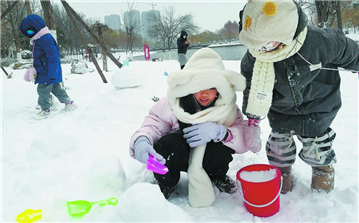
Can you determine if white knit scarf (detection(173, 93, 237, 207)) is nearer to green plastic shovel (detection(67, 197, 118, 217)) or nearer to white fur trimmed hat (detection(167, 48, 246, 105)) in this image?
white fur trimmed hat (detection(167, 48, 246, 105))

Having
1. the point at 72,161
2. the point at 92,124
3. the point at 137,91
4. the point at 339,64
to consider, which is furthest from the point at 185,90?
the point at 137,91

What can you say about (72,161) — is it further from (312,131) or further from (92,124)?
(312,131)

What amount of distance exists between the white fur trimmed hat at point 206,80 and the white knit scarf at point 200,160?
0.19ft

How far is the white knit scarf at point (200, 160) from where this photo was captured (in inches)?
61.0

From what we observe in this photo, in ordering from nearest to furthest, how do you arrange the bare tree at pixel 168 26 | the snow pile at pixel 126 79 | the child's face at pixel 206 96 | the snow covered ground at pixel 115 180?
1. the snow covered ground at pixel 115 180
2. the child's face at pixel 206 96
3. the snow pile at pixel 126 79
4. the bare tree at pixel 168 26

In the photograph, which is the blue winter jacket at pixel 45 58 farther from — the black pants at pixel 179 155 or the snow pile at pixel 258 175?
the snow pile at pixel 258 175

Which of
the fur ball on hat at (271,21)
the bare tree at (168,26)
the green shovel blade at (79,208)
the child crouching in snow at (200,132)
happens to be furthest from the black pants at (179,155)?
the bare tree at (168,26)

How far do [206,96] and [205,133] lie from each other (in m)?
0.23

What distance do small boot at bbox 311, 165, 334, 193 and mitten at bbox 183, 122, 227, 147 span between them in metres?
0.61

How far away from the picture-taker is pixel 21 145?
Answer: 2551 mm

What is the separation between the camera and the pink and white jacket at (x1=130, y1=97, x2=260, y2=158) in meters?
1.59

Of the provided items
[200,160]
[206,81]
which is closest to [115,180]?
[200,160]

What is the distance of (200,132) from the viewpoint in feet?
5.01

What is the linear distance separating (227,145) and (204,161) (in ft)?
0.59
